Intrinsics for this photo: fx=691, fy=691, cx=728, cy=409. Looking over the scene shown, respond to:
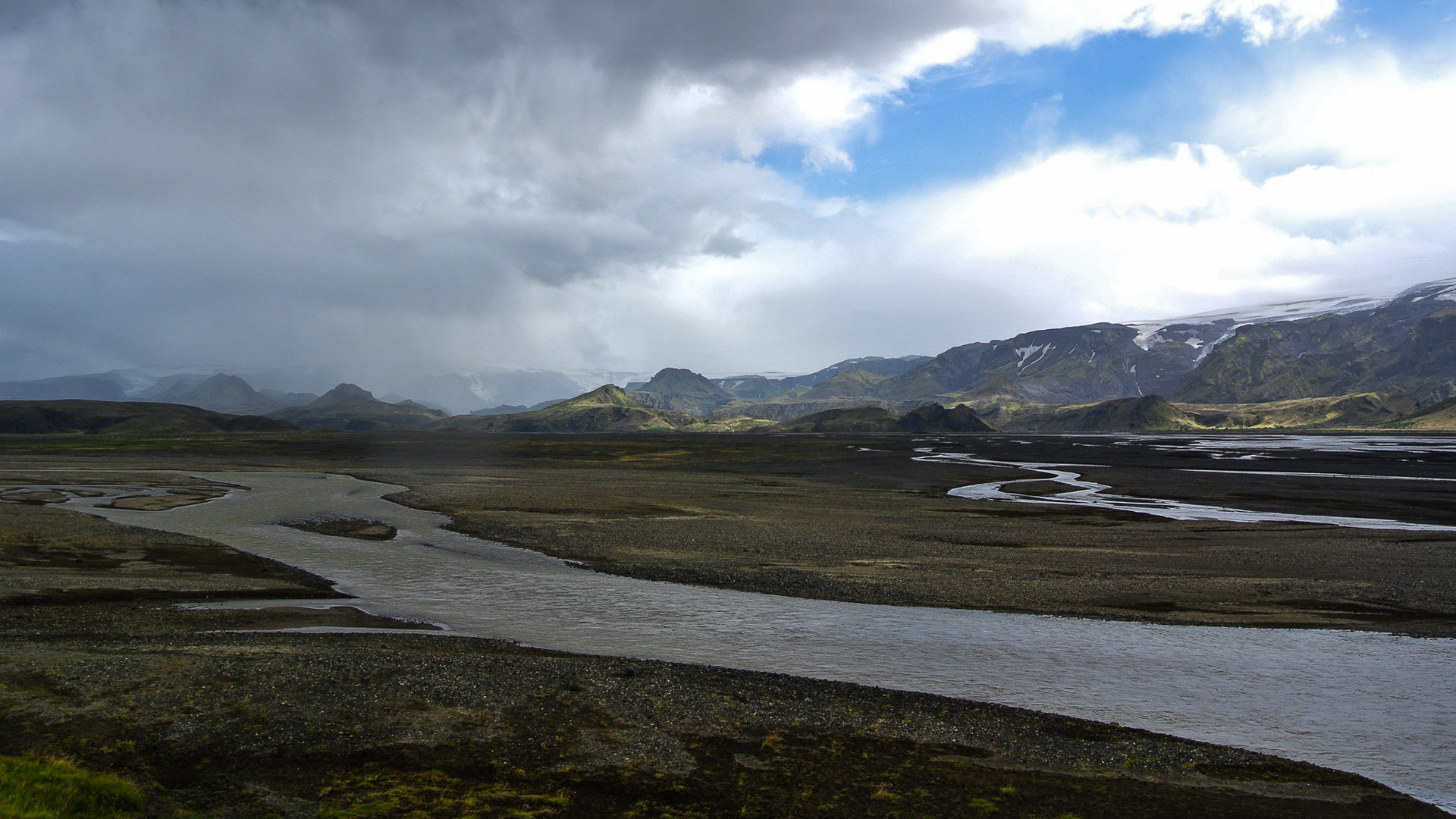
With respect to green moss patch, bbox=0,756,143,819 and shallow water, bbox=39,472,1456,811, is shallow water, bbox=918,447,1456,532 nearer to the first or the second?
shallow water, bbox=39,472,1456,811

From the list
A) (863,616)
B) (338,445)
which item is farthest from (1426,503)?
(338,445)

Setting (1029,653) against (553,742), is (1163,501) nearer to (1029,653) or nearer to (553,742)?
(1029,653)

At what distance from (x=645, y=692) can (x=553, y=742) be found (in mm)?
3120

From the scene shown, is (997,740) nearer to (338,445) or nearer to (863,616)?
(863,616)

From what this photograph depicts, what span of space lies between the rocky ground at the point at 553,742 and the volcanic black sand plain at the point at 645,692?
6 cm

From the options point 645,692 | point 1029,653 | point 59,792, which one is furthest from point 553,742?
point 1029,653

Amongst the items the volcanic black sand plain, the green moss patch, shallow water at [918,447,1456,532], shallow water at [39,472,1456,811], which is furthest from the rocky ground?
shallow water at [918,447,1456,532]

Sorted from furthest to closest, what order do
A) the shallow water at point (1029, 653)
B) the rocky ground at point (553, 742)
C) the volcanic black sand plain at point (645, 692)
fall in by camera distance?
the shallow water at point (1029, 653) < the volcanic black sand plain at point (645, 692) < the rocky ground at point (553, 742)

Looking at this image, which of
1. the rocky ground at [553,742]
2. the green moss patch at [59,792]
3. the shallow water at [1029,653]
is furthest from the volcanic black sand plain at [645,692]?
the shallow water at [1029,653]

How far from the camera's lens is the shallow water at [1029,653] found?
1540cm

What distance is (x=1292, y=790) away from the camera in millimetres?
12555

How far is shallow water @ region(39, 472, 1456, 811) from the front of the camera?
1540 centimetres

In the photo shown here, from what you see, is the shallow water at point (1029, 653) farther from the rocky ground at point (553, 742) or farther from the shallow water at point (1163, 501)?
the shallow water at point (1163, 501)

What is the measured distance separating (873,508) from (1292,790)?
41.9 meters
